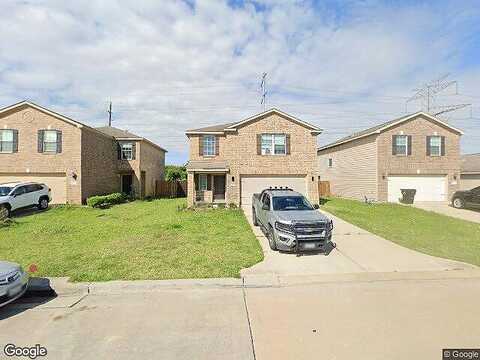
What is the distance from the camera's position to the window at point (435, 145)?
74.1 feet

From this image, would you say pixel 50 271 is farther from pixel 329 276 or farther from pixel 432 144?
pixel 432 144

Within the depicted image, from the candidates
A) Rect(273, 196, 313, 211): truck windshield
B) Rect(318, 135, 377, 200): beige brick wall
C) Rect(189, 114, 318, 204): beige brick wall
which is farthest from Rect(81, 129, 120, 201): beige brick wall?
Rect(318, 135, 377, 200): beige brick wall

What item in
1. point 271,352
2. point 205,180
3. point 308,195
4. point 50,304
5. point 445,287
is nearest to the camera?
point 271,352

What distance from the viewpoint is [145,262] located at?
7.83m

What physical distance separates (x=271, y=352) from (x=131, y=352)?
1738 mm

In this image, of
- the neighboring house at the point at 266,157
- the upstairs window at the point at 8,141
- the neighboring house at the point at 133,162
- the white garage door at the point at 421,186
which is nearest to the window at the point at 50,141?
the upstairs window at the point at 8,141

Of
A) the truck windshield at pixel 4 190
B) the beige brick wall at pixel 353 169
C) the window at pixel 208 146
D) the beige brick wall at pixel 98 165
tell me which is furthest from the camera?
the beige brick wall at pixel 353 169

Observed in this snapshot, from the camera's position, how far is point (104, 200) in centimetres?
2044

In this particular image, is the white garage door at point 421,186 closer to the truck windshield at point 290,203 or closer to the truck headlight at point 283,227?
the truck windshield at point 290,203

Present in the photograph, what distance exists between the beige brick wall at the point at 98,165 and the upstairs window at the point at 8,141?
4.27m

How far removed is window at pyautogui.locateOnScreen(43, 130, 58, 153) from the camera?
2036cm

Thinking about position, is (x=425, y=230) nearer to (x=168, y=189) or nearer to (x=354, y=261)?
(x=354, y=261)

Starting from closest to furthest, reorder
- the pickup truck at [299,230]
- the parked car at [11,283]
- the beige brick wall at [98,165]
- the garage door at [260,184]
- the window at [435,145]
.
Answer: the parked car at [11,283]
the pickup truck at [299,230]
the garage door at [260,184]
the beige brick wall at [98,165]
the window at [435,145]

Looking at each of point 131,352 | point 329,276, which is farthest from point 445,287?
point 131,352
